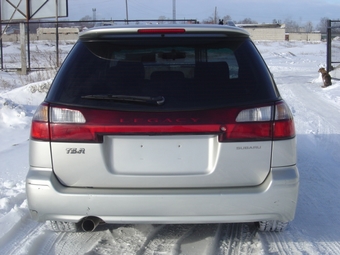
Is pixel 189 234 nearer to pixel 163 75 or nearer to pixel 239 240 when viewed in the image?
pixel 239 240

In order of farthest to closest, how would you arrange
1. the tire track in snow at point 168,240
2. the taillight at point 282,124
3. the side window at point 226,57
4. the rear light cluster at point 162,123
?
the tire track in snow at point 168,240
the side window at point 226,57
the taillight at point 282,124
the rear light cluster at point 162,123

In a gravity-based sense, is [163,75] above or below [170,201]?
above

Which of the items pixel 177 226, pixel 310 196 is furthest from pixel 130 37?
pixel 310 196

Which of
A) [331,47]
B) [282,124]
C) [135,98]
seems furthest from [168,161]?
[331,47]

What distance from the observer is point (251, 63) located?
11.8 ft

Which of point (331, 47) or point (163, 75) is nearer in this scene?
point (163, 75)

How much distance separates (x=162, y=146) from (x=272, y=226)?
1.31 metres

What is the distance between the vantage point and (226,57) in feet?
12.0

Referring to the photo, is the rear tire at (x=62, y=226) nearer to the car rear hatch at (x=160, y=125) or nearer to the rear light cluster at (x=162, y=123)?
the car rear hatch at (x=160, y=125)

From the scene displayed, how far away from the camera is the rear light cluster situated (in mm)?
3324

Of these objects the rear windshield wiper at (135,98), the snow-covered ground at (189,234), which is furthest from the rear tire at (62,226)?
the rear windshield wiper at (135,98)

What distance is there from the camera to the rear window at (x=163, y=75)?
3.38 metres

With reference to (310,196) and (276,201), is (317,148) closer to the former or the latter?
(310,196)

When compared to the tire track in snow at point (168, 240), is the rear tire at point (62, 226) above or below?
above
